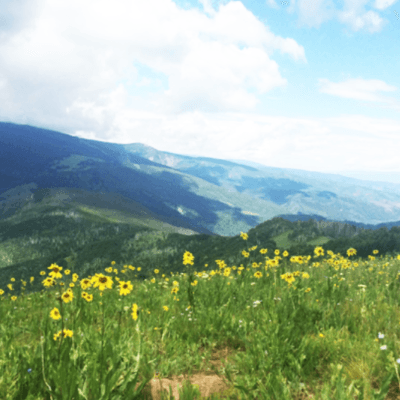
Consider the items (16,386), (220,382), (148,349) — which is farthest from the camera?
(148,349)

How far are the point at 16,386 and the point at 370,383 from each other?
398 cm

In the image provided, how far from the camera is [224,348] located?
4.82 metres

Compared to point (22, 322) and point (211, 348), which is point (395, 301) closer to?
point (211, 348)

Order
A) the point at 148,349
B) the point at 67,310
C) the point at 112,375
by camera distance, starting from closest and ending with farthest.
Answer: the point at 112,375, the point at 148,349, the point at 67,310

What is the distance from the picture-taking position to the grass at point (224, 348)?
3191 millimetres

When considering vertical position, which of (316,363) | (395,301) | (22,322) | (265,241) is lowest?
(265,241)

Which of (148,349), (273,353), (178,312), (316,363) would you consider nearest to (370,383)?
(316,363)

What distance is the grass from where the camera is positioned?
3.19 m

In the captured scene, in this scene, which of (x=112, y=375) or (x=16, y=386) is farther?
(x=16, y=386)

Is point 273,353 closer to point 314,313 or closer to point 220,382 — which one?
point 220,382

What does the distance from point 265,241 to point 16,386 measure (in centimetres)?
19502

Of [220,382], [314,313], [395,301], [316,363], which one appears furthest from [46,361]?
[395,301]

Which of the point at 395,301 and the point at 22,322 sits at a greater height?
the point at 395,301

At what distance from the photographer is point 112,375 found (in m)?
3.14
